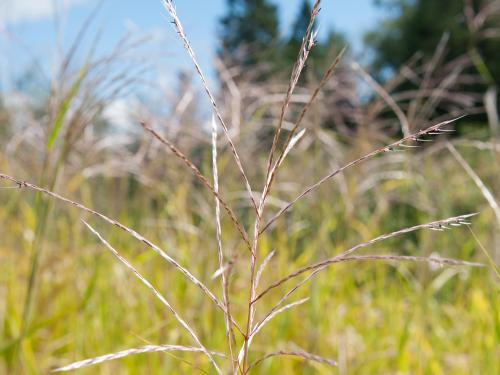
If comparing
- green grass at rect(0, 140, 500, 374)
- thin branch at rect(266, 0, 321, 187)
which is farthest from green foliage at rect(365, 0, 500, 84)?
thin branch at rect(266, 0, 321, 187)

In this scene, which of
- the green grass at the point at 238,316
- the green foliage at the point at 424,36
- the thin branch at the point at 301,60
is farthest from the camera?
the green foliage at the point at 424,36

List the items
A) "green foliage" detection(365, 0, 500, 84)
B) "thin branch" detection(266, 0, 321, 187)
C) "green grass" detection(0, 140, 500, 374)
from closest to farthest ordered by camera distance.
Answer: "thin branch" detection(266, 0, 321, 187), "green grass" detection(0, 140, 500, 374), "green foliage" detection(365, 0, 500, 84)

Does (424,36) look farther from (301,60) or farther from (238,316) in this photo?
(301,60)

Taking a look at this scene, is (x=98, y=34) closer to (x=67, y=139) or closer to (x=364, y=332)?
(x=67, y=139)

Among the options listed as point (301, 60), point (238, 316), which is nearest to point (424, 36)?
point (238, 316)

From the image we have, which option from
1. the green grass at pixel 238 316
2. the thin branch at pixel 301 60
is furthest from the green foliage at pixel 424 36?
the thin branch at pixel 301 60

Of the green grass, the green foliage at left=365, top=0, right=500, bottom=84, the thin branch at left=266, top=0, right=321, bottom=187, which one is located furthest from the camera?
the green foliage at left=365, top=0, right=500, bottom=84

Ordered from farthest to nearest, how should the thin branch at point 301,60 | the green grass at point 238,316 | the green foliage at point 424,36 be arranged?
the green foliage at point 424,36 < the green grass at point 238,316 < the thin branch at point 301,60

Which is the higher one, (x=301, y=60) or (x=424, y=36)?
(x=424, y=36)

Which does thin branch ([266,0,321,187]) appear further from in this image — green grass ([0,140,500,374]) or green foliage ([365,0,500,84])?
green foliage ([365,0,500,84])

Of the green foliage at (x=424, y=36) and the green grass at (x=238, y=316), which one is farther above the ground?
the green foliage at (x=424, y=36)

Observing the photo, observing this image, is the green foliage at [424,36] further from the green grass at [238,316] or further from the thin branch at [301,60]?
the thin branch at [301,60]

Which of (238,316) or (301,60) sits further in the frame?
(238,316)

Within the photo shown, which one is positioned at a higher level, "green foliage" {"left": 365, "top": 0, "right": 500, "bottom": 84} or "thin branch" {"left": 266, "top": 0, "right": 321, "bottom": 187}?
"green foliage" {"left": 365, "top": 0, "right": 500, "bottom": 84}
